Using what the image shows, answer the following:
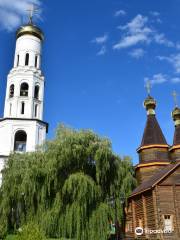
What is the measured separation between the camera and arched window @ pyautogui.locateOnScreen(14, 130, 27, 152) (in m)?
34.1

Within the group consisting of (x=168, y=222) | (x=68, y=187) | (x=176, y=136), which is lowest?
(x=168, y=222)

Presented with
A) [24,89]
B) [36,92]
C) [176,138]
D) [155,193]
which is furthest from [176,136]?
[24,89]

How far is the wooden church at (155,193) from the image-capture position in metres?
23.0

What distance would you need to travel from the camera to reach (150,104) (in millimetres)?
34312

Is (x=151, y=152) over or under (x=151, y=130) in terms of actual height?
under

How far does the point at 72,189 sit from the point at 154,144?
11267mm

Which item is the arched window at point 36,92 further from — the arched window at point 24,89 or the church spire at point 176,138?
the church spire at point 176,138

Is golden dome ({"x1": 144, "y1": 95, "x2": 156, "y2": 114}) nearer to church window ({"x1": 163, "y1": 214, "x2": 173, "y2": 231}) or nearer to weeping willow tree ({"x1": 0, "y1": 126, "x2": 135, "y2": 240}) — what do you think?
weeping willow tree ({"x1": 0, "y1": 126, "x2": 135, "y2": 240})

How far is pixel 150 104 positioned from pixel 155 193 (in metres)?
12.9

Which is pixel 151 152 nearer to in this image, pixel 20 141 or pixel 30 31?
pixel 20 141

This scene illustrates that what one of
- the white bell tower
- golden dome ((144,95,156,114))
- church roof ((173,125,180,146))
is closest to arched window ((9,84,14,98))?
the white bell tower

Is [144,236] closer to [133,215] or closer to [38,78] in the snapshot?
[133,215]

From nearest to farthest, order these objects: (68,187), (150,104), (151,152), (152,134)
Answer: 1. (68,187)
2. (151,152)
3. (152,134)
4. (150,104)

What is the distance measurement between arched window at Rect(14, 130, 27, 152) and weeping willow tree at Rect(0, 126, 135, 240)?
268 inches
